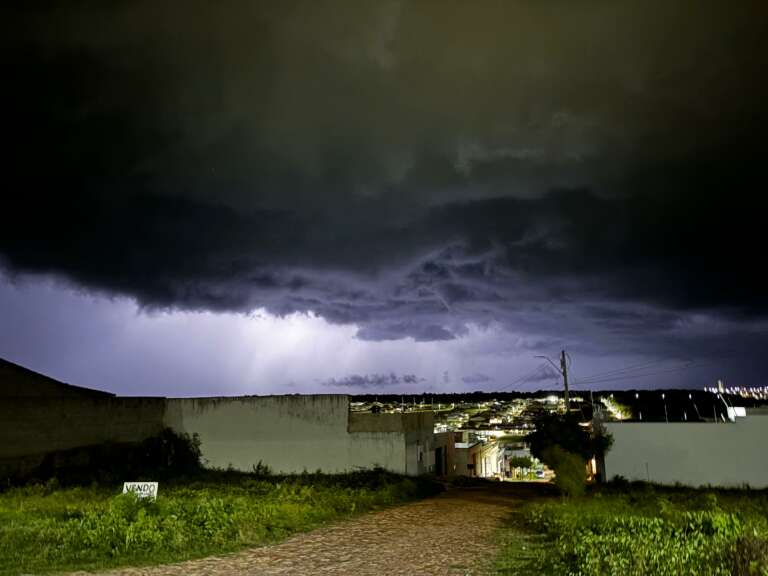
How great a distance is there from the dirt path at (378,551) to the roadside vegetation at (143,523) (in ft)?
2.57

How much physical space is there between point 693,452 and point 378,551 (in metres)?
20.7

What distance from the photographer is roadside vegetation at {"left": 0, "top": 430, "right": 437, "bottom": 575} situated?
10.7m

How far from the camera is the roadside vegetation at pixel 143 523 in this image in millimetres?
10719

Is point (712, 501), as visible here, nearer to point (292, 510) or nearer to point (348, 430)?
point (292, 510)

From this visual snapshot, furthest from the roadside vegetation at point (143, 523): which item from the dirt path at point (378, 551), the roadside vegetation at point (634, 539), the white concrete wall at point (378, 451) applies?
the white concrete wall at point (378, 451)

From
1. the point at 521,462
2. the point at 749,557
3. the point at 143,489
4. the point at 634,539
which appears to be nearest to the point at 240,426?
the point at 143,489

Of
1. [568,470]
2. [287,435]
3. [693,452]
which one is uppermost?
[287,435]

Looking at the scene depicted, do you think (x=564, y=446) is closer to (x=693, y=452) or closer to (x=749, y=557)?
(x=693, y=452)

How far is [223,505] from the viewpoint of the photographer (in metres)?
14.6

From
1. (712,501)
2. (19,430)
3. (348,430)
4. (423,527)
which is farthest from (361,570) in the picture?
(19,430)

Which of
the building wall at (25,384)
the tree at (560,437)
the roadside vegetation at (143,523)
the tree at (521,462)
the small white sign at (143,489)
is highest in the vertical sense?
the building wall at (25,384)

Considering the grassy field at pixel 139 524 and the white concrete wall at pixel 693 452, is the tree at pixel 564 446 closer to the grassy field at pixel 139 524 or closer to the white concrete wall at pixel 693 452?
the white concrete wall at pixel 693 452

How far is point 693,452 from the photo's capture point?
25.9 m

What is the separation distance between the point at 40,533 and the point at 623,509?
14318 mm
